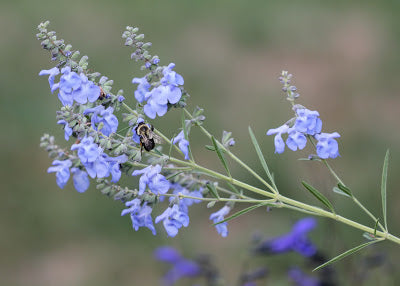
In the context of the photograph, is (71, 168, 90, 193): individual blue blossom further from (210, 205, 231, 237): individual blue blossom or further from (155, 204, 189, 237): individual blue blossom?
(210, 205, 231, 237): individual blue blossom

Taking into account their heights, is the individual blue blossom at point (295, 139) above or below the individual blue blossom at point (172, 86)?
below

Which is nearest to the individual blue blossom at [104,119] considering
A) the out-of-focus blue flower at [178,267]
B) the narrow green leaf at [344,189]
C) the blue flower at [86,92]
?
the blue flower at [86,92]

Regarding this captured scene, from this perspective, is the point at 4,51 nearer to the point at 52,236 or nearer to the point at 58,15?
the point at 58,15

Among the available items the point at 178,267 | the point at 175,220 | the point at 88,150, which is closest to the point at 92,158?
the point at 88,150

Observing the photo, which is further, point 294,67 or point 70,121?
point 294,67

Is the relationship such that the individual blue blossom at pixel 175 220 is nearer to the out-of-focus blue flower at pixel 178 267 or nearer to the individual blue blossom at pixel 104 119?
the individual blue blossom at pixel 104 119

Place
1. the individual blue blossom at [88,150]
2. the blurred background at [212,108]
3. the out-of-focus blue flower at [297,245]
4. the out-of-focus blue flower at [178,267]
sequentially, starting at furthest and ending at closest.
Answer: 1. the blurred background at [212,108]
2. the out-of-focus blue flower at [178,267]
3. the out-of-focus blue flower at [297,245]
4. the individual blue blossom at [88,150]

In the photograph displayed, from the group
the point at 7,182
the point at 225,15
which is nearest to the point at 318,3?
→ the point at 225,15
